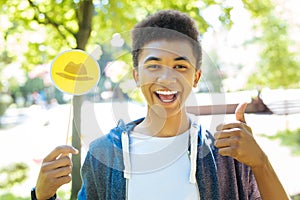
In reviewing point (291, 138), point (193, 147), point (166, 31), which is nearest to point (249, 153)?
point (193, 147)

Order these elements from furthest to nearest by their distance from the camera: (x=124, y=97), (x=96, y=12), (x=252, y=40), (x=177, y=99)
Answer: (x=252, y=40) → (x=96, y=12) → (x=124, y=97) → (x=177, y=99)

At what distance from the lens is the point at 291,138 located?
4590mm

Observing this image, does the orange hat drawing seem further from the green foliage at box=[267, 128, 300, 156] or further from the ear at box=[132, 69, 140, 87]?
the green foliage at box=[267, 128, 300, 156]

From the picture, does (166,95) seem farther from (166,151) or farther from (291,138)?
(291,138)

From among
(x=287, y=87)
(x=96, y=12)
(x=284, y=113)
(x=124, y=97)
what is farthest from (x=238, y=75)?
(x=124, y=97)

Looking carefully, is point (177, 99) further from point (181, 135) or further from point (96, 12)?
point (96, 12)

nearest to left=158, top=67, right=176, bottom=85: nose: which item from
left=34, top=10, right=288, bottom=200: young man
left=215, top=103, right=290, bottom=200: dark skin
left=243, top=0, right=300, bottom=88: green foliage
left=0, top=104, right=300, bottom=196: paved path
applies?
left=34, top=10, right=288, bottom=200: young man

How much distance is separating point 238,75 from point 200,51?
4776 mm

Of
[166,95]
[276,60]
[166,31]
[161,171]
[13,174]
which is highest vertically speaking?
[276,60]

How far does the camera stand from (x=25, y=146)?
4.08 meters

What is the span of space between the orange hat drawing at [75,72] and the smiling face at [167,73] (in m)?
0.10

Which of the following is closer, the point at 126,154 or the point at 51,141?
the point at 126,154

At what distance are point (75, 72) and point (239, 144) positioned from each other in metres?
0.31

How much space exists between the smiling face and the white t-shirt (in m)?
0.08
